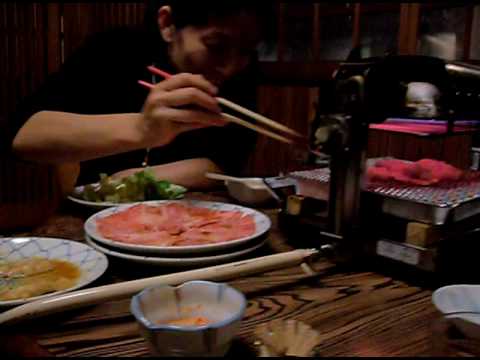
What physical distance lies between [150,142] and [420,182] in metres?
0.78

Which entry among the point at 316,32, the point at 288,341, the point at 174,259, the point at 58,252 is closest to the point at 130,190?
the point at 58,252

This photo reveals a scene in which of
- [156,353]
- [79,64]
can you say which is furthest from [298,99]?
[156,353]

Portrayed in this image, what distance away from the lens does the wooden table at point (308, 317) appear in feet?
2.37

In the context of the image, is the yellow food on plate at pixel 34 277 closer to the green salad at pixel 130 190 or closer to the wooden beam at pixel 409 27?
the green salad at pixel 130 190

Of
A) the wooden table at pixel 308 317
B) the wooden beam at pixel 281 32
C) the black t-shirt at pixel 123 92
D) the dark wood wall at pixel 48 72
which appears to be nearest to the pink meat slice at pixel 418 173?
the wooden table at pixel 308 317

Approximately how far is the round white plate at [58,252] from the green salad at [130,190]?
1.31 ft

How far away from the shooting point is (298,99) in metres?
3.50

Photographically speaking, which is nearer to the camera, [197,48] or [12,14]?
[197,48]

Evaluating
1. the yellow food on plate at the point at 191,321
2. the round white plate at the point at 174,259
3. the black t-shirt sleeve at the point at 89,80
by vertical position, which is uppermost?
the black t-shirt sleeve at the point at 89,80

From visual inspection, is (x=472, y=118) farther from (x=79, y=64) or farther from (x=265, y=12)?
(x=79, y=64)

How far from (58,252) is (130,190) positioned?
0.49m

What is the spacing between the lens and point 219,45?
5.87 feet

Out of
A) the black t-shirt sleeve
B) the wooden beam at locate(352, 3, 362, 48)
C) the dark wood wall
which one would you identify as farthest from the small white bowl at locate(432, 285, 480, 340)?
the dark wood wall

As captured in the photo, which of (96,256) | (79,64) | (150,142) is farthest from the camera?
(79,64)
